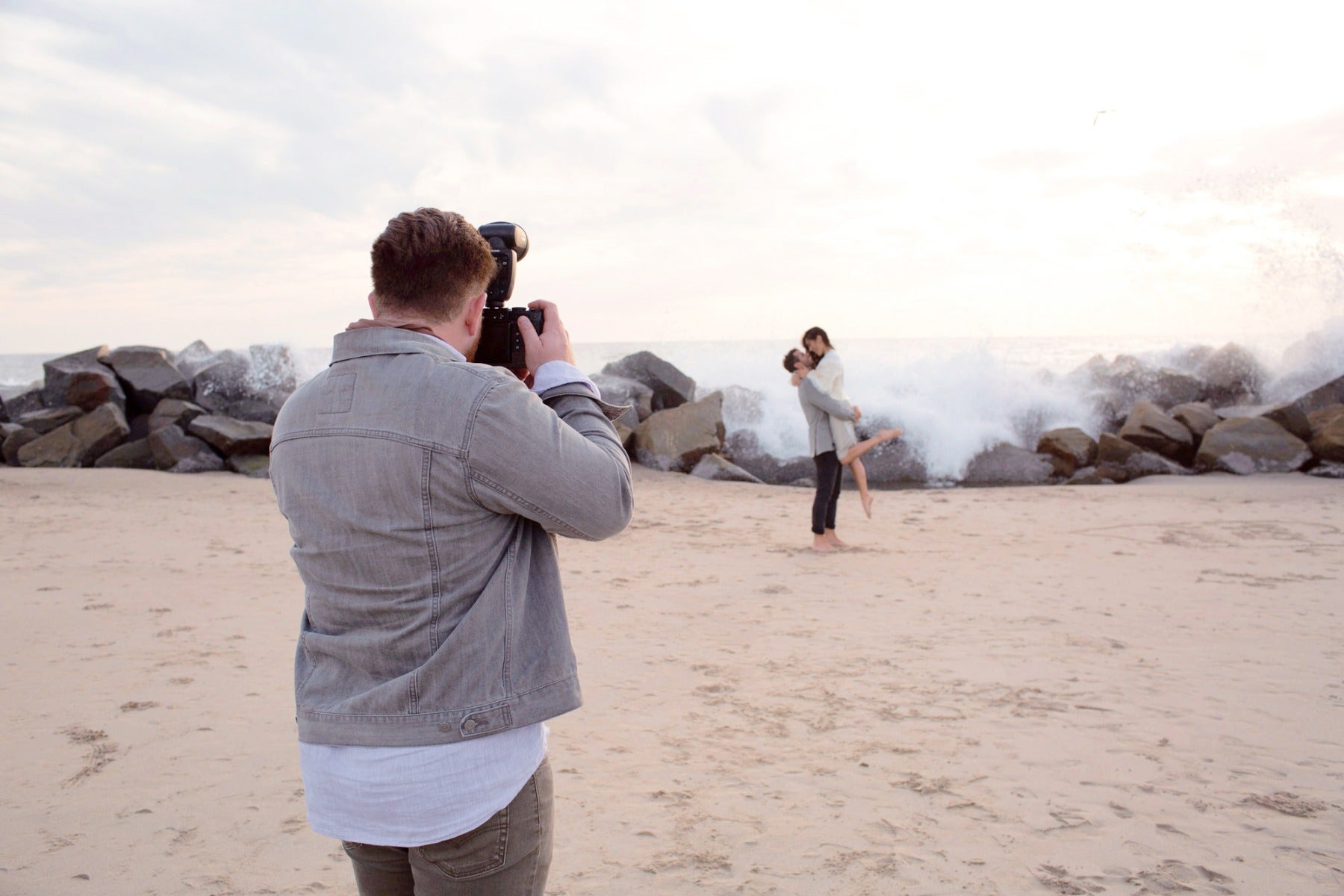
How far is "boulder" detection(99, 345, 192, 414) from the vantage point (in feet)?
47.4

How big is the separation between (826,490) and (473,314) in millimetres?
6739

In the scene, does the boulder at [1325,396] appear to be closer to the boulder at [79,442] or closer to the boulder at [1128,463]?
the boulder at [1128,463]

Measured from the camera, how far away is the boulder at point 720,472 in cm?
1343

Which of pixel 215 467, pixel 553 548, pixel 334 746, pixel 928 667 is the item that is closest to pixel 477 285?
pixel 553 548

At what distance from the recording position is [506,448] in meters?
1.34

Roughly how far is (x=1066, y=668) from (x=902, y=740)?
1.43 meters

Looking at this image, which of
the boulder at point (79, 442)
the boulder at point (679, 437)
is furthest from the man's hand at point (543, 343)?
the boulder at point (79, 442)

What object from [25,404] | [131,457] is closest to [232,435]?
[131,457]

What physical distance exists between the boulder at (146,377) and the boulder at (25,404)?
4.26 feet

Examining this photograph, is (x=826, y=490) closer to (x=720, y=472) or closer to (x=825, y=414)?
(x=825, y=414)

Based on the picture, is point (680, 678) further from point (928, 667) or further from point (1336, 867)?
point (1336, 867)

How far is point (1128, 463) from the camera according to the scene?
1309 cm

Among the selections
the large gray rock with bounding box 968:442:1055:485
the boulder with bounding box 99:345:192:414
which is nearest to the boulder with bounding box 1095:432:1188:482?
Result: the large gray rock with bounding box 968:442:1055:485

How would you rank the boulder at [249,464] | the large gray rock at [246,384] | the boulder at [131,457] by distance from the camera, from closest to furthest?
the boulder at [249,464], the boulder at [131,457], the large gray rock at [246,384]
